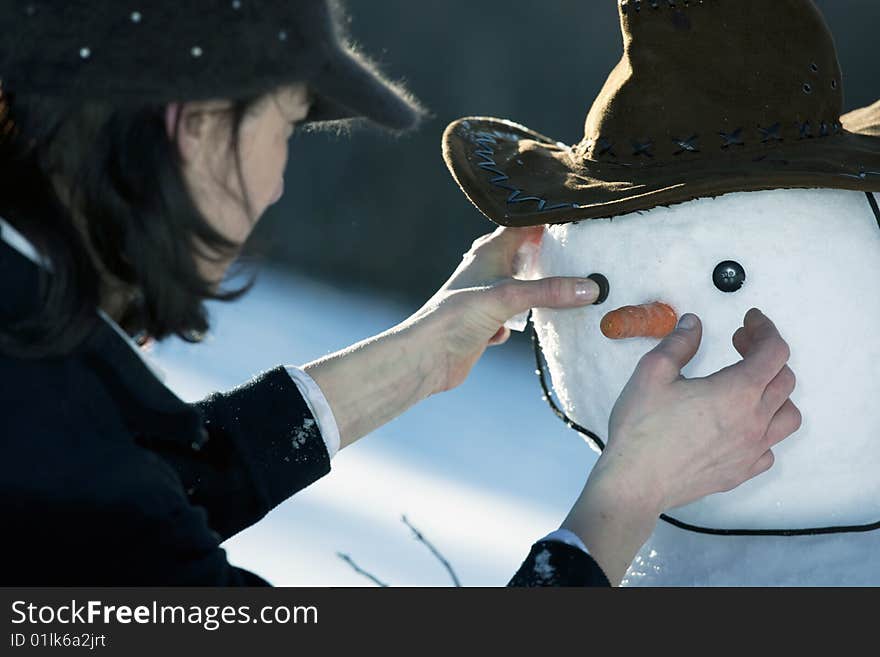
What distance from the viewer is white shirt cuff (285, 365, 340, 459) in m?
1.09

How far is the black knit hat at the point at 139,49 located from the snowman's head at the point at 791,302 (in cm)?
38

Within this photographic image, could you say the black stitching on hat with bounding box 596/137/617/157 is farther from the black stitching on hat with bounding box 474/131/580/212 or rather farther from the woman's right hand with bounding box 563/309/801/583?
the woman's right hand with bounding box 563/309/801/583

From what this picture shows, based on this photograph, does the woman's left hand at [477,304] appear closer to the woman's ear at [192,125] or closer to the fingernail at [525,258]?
the fingernail at [525,258]

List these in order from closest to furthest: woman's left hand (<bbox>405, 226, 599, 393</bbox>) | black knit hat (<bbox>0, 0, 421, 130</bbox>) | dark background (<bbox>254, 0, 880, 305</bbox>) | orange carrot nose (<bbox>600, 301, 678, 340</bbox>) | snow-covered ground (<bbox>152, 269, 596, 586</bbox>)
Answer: black knit hat (<bbox>0, 0, 421, 130</bbox>), orange carrot nose (<bbox>600, 301, 678, 340</bbox>), woman's left hand (<bbox>405, 226, 599, 393</bbox>), snow-covered ground (<bbox>152, 269, 596, 586</bbox>), dark background (<bbox>254, 0, 880, 305</bbox>)

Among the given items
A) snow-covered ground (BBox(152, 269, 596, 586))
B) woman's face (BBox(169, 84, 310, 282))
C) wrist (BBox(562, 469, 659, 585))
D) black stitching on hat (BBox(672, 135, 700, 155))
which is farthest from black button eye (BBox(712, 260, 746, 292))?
snow-covered ground (BBox(152, 269, 596, 586))

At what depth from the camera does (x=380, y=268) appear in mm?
3777

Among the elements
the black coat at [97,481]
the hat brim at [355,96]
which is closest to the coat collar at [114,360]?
the black coat at [97,481]

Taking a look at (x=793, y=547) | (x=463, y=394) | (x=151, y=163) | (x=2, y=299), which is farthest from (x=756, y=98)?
(x=463, y=394)

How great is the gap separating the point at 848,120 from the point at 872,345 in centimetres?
30

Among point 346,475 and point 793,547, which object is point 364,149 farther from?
point 793,547

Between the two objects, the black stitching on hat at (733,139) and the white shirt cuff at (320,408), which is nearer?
the black stitching on hat at (733,139)

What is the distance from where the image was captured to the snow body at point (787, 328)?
3.10ft

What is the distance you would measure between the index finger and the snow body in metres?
0.02

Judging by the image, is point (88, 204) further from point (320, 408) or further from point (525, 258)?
point (525, 258)
